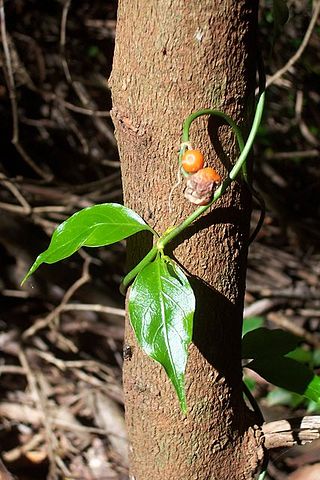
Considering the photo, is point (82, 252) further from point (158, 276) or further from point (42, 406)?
point (158, 276)

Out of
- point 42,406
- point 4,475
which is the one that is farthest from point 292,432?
point 42,406

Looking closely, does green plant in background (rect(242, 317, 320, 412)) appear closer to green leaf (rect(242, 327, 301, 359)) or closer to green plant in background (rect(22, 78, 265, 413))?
green leaf (rect(242, 327, 301, 359))

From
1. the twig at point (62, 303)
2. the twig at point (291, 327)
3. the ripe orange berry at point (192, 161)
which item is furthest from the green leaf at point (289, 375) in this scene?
the twig at point (291, 327)

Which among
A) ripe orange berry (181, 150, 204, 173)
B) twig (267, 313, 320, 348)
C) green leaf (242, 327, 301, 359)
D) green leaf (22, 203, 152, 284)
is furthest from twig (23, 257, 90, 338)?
ripe orange berry (181, 150, 204, 173)

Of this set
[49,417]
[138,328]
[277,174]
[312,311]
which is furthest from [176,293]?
[277,174]

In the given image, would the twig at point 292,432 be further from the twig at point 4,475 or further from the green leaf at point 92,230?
the twig at point 4,475

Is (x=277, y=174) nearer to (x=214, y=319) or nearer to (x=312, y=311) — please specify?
(x=312, y=311)
